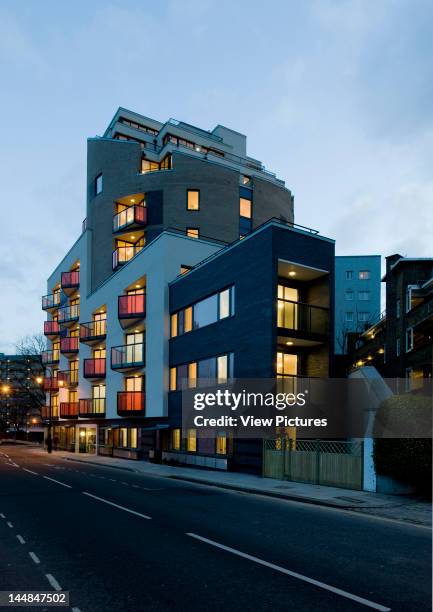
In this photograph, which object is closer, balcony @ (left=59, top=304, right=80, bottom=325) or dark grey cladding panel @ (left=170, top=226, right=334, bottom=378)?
dark grey cladding panel @ (left=170, top=226, right=334, bottom=378)

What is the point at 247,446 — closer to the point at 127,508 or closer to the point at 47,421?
the point at 127,508

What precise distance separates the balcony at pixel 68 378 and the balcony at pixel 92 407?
253 inches

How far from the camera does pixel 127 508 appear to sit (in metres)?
14.3

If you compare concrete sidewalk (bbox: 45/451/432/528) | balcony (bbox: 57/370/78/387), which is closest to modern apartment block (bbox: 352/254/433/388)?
concrete sidewalk (bbox: 45/451/432/528)

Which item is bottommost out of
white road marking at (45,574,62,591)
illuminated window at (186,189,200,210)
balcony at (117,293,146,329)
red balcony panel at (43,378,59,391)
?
red balcony panel at (43,378,59,391)

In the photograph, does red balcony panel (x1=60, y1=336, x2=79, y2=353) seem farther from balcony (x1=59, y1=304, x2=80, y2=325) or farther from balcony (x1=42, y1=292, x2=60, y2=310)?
balcony (x1=42, y1=292, x2=60, y2=310)

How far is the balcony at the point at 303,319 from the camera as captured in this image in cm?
2434

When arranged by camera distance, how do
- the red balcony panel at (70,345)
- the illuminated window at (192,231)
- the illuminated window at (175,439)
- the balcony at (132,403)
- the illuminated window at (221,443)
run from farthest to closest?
the red balcony panel at (70,345)
the illuminated window at (192,231)
the balcony at (132,403)
the illuminated window at (175,439)
the illuminated window at (221,443)

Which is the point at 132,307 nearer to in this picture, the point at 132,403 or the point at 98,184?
the point at 132,403

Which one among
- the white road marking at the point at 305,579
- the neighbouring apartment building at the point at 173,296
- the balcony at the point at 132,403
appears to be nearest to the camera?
the white road marking at the point at 305,579

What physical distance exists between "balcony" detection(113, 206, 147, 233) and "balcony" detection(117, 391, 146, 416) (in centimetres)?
1327

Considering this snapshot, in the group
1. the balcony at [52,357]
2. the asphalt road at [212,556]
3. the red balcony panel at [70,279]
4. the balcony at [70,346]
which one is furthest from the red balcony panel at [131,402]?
the balcony at [52,357]

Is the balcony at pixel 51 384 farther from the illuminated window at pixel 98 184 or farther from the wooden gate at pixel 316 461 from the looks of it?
the wooden gate at pixel 316 461

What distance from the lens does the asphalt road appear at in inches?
Result: 271
